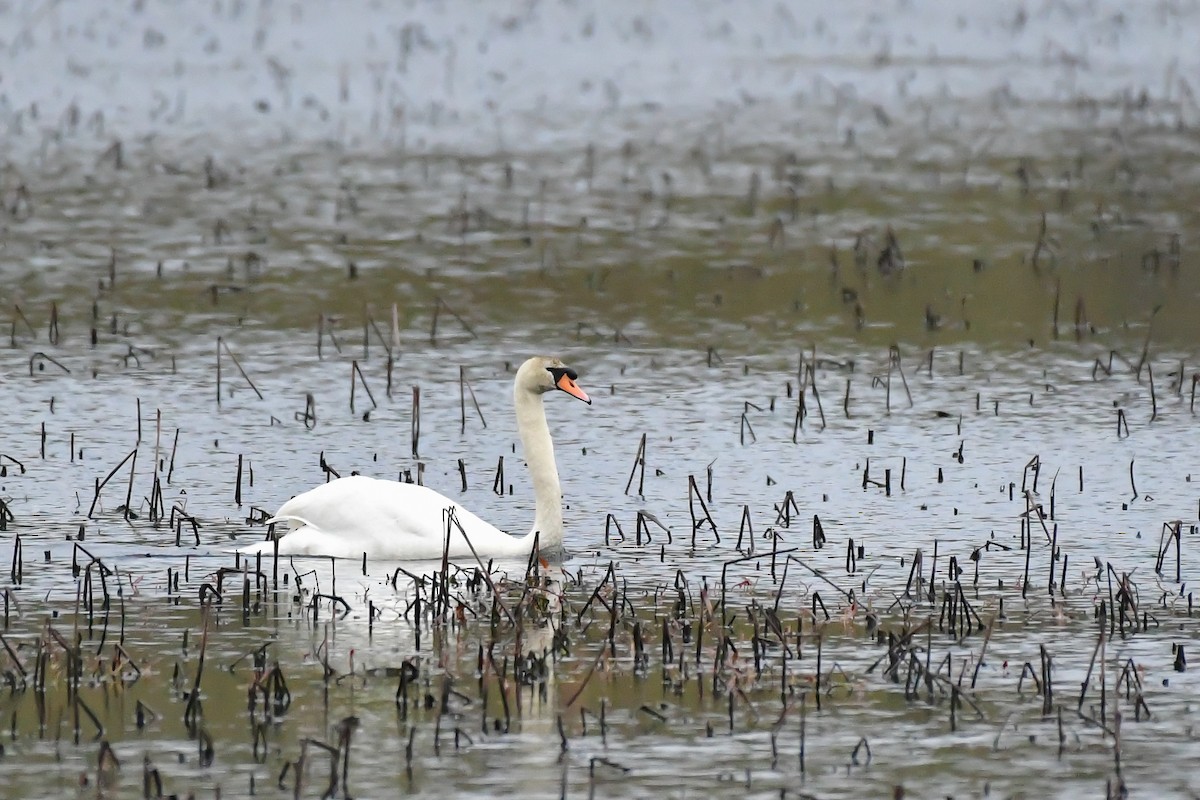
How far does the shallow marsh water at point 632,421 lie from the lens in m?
8.78

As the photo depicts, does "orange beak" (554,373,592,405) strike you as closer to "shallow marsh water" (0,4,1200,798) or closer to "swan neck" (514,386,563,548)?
"swan neck" (514,386,563,548)

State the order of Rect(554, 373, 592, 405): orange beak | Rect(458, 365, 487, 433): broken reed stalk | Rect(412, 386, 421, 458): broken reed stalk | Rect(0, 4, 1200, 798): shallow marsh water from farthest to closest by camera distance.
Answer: Rect(458, 365, 487, 433): broken reed stalk
Rect(412, 386, 421, 458): broken reed stalk
Rect(554, 373, 592, 405): orange beak
Rect(0, 4, 1200, 798): shallow marsh water

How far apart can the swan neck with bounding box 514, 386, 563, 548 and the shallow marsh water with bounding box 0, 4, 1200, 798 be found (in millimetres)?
191

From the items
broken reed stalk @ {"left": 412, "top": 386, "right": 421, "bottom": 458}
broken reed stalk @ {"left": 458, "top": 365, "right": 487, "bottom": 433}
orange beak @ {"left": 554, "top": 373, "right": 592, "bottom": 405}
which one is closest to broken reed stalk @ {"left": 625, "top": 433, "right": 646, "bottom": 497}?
orange beak @ {"left": 554, "top": 373, "right": 592, "bottom": 405}

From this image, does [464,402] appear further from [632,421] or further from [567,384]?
[567,384]

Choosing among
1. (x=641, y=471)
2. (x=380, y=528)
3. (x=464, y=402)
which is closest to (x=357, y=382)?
(x=464, y=402)

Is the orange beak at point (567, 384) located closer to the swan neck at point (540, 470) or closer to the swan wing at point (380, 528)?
the swan neck at point (540, 470)

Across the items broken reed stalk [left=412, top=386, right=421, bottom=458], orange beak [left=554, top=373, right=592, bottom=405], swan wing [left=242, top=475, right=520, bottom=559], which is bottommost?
swan wing [left=242, top=475, right=520, bottom=559]

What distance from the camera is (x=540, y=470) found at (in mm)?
12312

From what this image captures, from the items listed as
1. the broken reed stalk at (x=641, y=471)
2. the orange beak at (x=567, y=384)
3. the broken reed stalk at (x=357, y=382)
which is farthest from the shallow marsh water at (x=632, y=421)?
the orange beak at (x=567, y=384)

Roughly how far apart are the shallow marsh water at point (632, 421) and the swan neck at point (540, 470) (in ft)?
0.63

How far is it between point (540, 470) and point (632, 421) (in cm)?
303

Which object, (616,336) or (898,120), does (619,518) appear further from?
(898,120)

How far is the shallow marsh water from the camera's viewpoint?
28.8 ft
